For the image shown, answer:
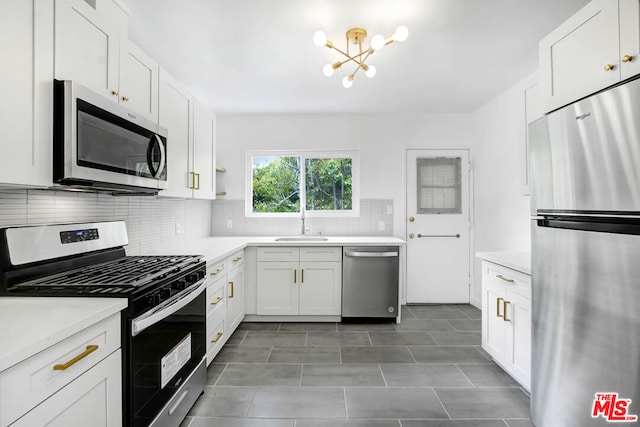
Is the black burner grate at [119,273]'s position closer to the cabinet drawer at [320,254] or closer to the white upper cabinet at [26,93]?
the white upper cabinet at [26,93]

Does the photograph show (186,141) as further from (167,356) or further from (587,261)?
(587,261)

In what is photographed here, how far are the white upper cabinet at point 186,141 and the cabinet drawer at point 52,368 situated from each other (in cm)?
129

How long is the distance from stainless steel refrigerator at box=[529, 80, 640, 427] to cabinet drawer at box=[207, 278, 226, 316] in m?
2.08

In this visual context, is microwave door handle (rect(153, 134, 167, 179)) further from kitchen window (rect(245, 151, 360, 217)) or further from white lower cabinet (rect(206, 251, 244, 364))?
kitchen window (rect(245, 151, 360, 217))

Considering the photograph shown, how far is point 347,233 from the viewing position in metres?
4.20

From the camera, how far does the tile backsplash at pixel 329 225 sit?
420cm

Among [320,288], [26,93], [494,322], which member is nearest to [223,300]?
[320,288]

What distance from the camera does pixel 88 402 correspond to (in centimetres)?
108

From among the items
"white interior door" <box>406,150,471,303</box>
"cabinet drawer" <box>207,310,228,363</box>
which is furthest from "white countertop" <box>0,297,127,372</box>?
"white interior door" <box>406,150,471,303</box>

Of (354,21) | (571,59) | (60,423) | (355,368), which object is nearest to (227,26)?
(354,21)

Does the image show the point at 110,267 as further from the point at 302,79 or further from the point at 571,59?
the point at 571,59

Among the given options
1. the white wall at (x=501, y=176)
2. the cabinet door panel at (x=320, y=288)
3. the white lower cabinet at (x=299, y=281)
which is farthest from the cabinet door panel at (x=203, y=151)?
the white wall at (x=501, y=176)

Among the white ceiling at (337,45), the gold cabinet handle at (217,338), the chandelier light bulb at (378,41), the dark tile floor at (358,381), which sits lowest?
the dark tile floor at (358,381)

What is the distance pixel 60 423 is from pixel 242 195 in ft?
11.1
